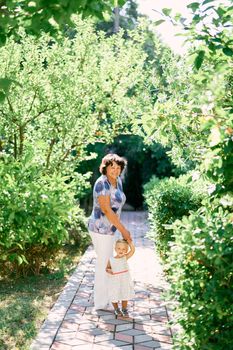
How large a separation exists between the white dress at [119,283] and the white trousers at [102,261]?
0.44ft

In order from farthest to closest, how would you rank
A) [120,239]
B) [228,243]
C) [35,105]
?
[35,105] < [120,239] < [228,243]

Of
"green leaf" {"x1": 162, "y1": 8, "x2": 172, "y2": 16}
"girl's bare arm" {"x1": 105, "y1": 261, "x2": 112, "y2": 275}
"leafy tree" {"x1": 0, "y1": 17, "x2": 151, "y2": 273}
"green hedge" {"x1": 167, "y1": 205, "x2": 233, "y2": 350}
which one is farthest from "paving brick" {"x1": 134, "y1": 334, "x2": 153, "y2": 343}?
"green leaf" {"x1": 162, "y1": 8, "x2": 172, "y2": 16}

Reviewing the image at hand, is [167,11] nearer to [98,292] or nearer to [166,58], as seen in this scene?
[98,292]

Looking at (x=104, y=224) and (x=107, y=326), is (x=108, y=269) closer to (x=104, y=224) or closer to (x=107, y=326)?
(x=104, y=224)

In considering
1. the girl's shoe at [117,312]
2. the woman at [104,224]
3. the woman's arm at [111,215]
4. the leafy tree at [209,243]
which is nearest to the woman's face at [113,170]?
the woman at [104,224]

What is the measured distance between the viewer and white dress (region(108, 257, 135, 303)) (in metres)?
5.84

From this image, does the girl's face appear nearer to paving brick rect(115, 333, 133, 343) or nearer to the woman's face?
the woman's face

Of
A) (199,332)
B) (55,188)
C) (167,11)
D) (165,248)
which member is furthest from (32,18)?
(165,248)

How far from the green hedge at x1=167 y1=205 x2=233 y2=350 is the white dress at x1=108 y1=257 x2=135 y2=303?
2222mm

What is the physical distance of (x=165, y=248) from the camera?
816cm

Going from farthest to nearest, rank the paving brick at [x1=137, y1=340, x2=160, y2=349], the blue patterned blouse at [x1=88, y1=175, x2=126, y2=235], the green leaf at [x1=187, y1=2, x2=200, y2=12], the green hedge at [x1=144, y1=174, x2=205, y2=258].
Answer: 1. the green hedge at [x1=144, y1=174, x2=205, y2=258]
2. the blue patterned blouse at [x1=88, y1=175, x2=126, y2=235]
3. the paving brick at [x1=137, y1=340, x2=160, y2=349]
4. the green leaf at [x1=187, y1=2, x2=200, y2=12]

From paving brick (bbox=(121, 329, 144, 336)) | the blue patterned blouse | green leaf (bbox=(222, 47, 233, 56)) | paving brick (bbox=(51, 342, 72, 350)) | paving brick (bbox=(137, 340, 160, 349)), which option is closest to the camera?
green leaf (bbox=(222, 47, 233, 56))

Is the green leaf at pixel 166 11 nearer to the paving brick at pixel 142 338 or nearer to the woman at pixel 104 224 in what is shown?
the woman at pixel 104 224

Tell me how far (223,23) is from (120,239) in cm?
297
